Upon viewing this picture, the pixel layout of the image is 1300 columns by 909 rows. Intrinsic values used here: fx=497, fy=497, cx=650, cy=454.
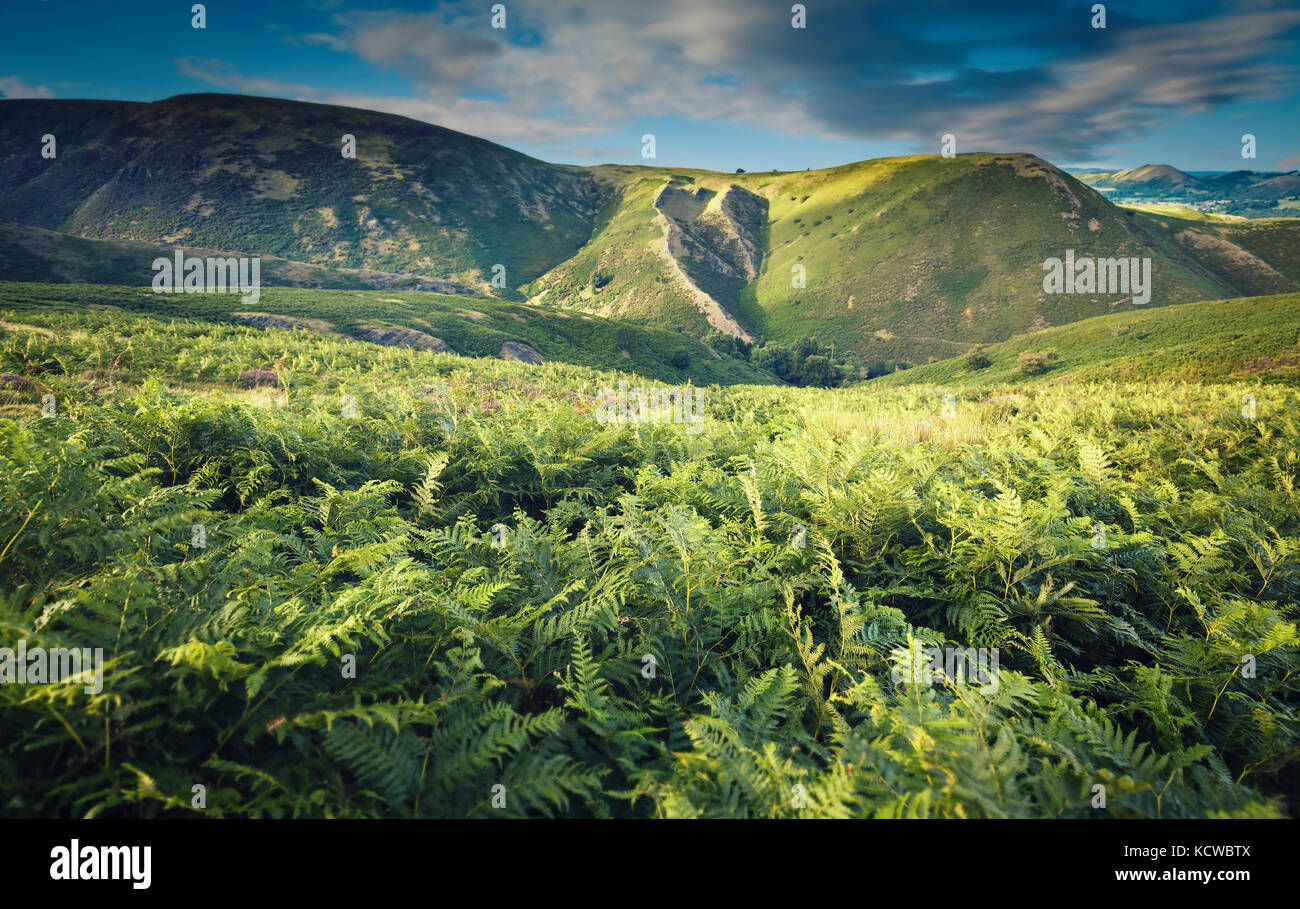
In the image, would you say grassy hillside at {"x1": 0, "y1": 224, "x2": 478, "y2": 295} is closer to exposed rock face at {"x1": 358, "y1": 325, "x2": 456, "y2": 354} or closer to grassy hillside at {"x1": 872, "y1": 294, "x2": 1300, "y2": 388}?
exposed rock face at {"x1": 358, "y1": 325, "x2": 456, "y2": 354}

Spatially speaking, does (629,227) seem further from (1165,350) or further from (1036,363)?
(1165,350)

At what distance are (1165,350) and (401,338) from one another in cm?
5867

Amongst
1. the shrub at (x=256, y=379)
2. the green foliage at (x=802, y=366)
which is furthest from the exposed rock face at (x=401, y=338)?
the green foliage at (x=802, y=366)

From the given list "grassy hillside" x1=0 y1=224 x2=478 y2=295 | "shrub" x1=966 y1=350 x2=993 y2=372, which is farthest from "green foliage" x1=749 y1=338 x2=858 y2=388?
"grassy hillside" x1=0 y1=224 x2=478 y2=295

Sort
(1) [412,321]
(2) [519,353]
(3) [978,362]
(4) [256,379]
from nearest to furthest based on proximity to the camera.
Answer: (4) [256,379]
(2) [519,353]
(1) [412,321]
(3) [978,362]

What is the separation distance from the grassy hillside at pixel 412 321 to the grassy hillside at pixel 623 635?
58.9ft

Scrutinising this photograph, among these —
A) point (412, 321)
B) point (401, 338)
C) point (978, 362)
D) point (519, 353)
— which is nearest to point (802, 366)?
point (978, 362)

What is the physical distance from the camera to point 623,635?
10.0 ft

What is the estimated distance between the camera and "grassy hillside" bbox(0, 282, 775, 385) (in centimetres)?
2922

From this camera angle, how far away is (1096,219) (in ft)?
346

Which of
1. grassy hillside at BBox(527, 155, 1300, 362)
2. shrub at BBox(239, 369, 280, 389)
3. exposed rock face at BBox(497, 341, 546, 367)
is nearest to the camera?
shrub at BBox(239, 369, 280, 389)

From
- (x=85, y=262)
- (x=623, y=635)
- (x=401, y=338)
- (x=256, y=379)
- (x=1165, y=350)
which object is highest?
(x=85, y=262)

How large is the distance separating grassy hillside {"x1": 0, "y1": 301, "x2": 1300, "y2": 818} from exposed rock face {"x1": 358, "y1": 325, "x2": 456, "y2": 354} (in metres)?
→ 38.5
